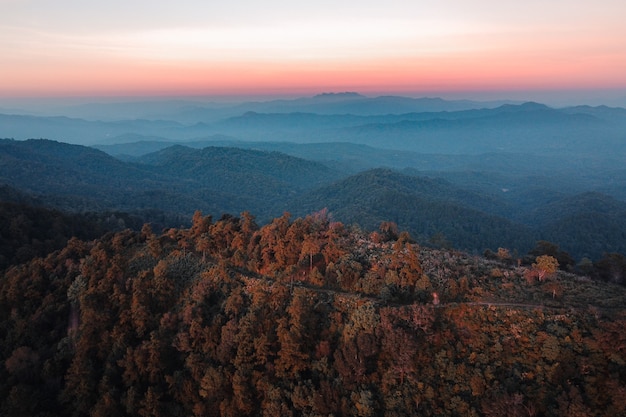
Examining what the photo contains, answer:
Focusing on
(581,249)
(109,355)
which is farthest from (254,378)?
(581,249)

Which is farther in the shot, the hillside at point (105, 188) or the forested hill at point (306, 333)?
the hillside at point (105, 188)

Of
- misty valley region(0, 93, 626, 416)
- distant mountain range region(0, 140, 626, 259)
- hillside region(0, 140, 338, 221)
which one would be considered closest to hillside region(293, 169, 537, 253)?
distant mountain range region(0, 140, 626, 259)

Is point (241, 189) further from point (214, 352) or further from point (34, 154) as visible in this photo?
point (214, 352)

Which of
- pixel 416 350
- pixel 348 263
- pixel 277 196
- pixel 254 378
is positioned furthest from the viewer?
pixel 277 196

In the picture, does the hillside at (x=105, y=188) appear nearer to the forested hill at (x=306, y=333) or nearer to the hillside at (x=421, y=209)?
the hillside at (x=421, y=209)

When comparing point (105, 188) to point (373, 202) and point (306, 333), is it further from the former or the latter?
point (306, 333)

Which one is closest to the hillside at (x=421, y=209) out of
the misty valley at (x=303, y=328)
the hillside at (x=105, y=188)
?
the hillside at (x=105, y=188)

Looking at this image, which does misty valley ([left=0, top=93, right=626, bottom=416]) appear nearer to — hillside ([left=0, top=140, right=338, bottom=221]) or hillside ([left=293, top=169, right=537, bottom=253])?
hillside ([left=293, top=169, right=537, bottom=253])

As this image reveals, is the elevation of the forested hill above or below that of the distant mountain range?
above

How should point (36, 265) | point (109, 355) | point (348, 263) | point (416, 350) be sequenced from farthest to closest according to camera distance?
1. point (36, 265)
2. point (348, 263)
3. point (109, 355)
4. point (416, 350)
